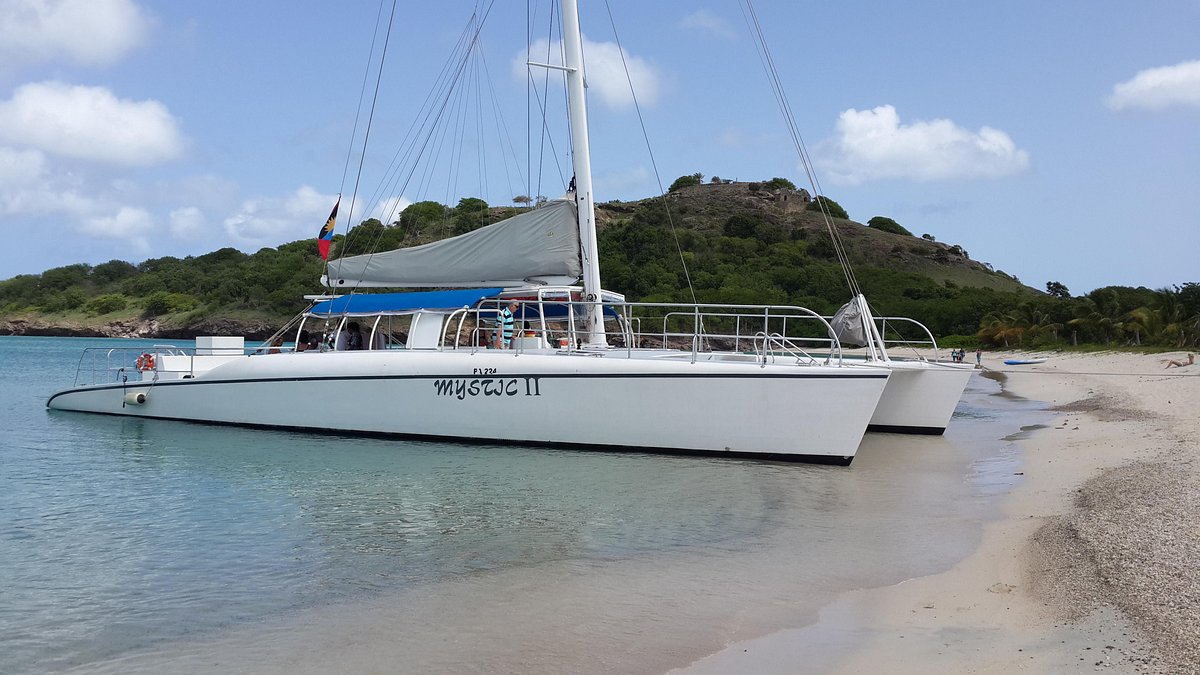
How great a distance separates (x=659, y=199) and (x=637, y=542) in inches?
3545

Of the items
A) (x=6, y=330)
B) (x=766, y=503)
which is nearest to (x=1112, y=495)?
(x=766, y=503)

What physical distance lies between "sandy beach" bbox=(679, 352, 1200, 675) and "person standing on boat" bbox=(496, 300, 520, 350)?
21.4 feet

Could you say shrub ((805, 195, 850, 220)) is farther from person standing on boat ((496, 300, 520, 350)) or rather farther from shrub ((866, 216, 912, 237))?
person standing on boat ((496, 300, 520, 350))

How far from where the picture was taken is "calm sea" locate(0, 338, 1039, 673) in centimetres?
485

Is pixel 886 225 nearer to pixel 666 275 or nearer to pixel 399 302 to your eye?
→ pixel 666 275

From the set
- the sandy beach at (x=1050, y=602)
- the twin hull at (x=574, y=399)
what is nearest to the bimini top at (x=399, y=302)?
the twin hull at (x=574, y=399)

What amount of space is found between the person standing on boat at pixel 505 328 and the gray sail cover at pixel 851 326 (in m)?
4.22

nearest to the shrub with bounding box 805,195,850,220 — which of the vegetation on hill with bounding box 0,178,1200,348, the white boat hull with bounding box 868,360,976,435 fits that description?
the vegetation on hill with bounding box 0,178,1200,348

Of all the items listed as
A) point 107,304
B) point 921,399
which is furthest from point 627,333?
point 107,304

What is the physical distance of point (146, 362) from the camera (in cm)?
1573

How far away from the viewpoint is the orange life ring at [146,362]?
51.1 feet

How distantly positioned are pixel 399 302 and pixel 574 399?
3499mm

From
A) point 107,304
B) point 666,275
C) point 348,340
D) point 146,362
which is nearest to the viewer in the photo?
point 348,340

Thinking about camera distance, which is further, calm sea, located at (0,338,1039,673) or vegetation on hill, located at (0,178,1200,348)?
vegetation on hill, located at (0,178,1200,348)
